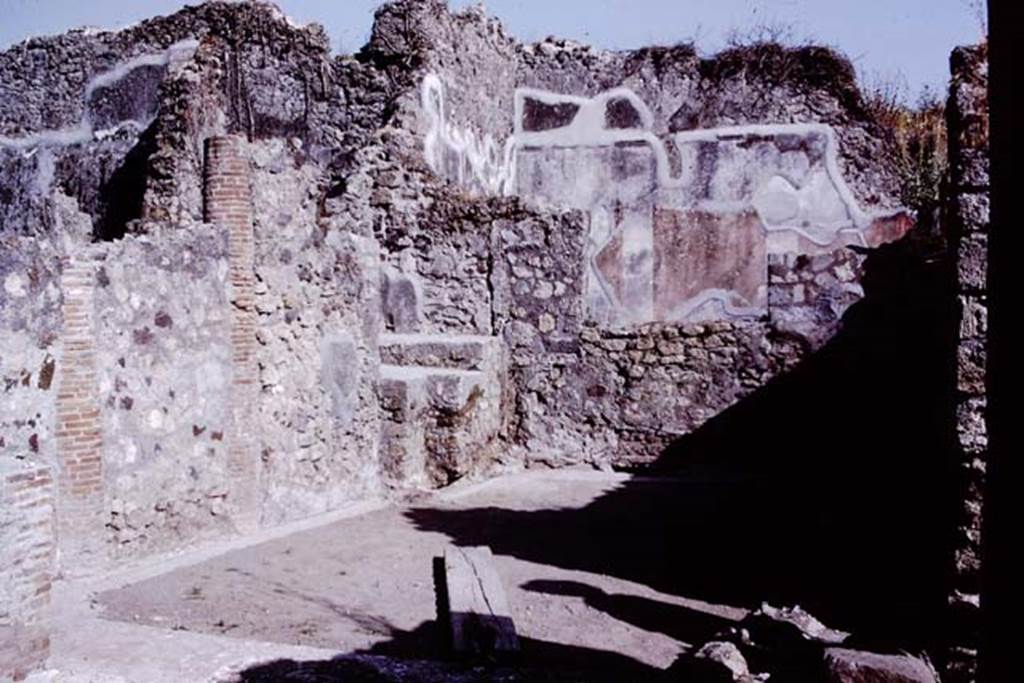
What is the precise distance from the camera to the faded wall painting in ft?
44.7

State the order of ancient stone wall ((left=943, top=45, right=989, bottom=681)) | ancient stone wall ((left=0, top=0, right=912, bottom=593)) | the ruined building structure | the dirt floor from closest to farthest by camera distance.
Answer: ancient stone wall ((left=943, top=45, right=989, bottom=681))
the dirt floor
the ruined building structure
ancient stone wall ((left=0, top=0, right=912, bottom=593))

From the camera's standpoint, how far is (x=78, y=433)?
564cm

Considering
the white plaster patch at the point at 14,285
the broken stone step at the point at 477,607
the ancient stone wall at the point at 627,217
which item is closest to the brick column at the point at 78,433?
the white plaster patch at the point at 14,285

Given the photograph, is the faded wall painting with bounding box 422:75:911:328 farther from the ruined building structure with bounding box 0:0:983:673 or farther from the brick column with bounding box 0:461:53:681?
the brick column with bounding box 0:461:53:681

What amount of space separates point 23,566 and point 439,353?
6.48 metres

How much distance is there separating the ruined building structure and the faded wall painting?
0.04 metres

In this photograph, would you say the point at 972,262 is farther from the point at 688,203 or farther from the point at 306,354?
the point at 688,203

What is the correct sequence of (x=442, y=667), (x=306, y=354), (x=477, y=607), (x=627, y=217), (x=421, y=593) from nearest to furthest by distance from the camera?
(x=442, y=667), (x=477, y=607), (x=421, y=593), (x=306, y=354), (x=627, y=217)

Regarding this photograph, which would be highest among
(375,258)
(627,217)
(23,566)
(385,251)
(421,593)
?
(627,217)

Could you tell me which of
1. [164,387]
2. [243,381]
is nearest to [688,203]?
[243,381]

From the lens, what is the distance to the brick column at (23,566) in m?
3.41

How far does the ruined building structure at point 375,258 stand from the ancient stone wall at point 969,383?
0.03 meters

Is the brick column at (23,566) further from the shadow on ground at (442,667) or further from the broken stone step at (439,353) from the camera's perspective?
the broken stone step at (439,353)

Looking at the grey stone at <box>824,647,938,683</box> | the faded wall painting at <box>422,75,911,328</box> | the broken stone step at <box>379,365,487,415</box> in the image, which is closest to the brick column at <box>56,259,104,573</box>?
the broken stone step at <box>379,365,487,415</box>
